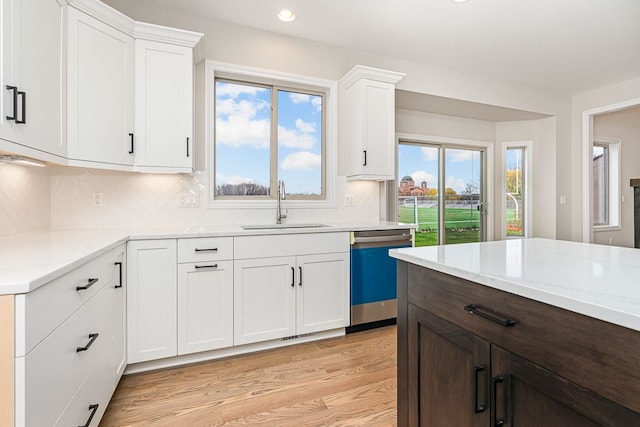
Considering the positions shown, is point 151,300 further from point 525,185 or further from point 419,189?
point 525,185

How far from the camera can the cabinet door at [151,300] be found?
213 cm

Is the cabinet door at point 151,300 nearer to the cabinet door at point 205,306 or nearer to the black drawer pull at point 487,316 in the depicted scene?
the cabinet door at point 205,306

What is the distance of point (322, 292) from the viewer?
271 cm

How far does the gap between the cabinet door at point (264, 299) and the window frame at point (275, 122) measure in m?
0.78

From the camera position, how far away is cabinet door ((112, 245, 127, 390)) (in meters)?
1.90

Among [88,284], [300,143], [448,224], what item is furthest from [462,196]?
[88,284]

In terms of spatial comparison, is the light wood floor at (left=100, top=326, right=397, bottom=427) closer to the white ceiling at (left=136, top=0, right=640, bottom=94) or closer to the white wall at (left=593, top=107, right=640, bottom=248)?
the white ceiling at (left=136, top=0, right=640, bottom=94)

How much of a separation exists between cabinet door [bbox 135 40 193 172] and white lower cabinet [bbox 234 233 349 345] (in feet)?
2.88

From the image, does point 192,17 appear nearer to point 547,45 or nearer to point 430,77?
point 430,77

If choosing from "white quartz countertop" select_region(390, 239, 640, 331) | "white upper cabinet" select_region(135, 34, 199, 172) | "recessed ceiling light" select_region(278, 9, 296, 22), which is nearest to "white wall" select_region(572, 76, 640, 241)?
"white quartz countertop" select_region(390, 239, 640, 331)

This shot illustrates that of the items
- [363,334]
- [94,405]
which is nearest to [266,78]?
[363,334]

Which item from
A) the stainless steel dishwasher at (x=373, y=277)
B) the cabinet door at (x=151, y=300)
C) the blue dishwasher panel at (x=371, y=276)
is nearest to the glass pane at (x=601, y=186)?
the stainless steel dishwasher at (x=373, y=277)

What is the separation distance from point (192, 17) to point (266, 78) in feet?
2.54

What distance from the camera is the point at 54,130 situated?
6.10 feet
